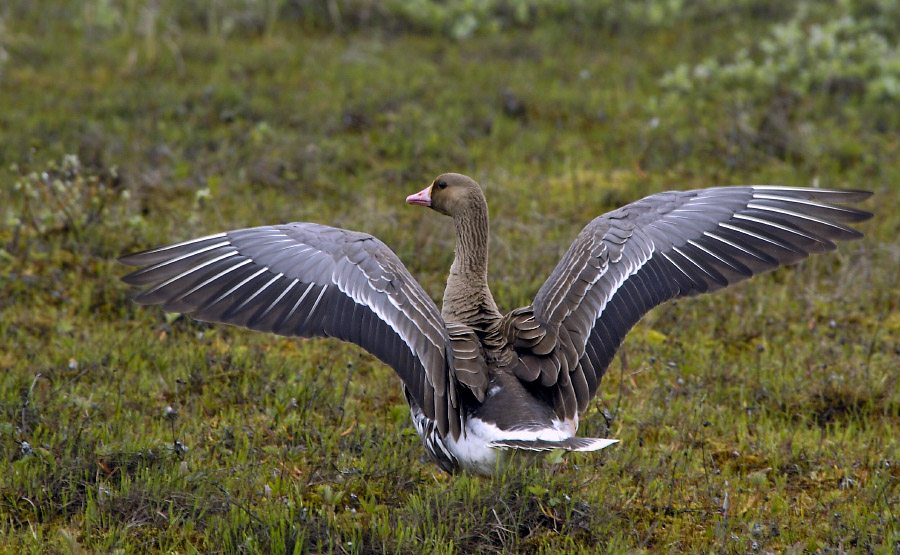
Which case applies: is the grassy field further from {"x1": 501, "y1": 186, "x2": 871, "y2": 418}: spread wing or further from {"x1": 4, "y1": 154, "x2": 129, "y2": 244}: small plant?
{"x1": 501, "y1": 186, "x2": 871, "y2": 418}: spread wing

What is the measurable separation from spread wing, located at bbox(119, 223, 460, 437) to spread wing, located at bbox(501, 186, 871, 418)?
0.49m

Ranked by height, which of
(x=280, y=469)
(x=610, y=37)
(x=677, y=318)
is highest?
(x=610, y=37)

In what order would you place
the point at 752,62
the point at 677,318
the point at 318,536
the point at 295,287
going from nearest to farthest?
1. the point at 318,536
2. the point at 295,287
3. the point at 677,318
4. the point at 752,62

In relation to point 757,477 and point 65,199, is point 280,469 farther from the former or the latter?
point 65,199

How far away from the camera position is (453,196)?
6074mm

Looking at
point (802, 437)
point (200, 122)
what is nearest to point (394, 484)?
point (802, 437)

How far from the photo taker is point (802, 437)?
6.01m

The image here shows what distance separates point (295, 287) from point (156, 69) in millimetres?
6964

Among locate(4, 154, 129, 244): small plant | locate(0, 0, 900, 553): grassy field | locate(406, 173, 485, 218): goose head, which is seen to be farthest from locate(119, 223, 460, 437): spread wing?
locate(4, 154, 129, 244): small plant

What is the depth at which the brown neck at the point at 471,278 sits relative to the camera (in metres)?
5.63

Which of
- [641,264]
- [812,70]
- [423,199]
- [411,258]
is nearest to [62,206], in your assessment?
[411,258]

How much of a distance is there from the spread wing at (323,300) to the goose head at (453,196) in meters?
0.96

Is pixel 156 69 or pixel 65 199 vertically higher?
pixel 156 69

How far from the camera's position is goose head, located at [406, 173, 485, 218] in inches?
237
